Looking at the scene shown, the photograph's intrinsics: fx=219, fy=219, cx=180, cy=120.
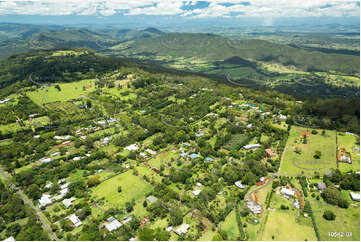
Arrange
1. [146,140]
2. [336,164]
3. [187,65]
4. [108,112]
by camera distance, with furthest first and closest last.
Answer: [187,65] → [108,112] → [146,140] → [336,164]

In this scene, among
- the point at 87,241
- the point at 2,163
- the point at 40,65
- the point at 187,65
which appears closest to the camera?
the point at 87,241

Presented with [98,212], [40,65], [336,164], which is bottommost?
[98,212]

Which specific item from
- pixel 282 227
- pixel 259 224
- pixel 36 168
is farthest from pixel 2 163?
pixel 282 227

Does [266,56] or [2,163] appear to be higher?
[266,56]

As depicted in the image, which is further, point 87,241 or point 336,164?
point 336,164

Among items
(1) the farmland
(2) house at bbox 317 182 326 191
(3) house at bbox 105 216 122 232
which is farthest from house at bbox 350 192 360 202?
(3) house at bbox 105 216 122 232

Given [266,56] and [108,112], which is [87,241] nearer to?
[108,112]

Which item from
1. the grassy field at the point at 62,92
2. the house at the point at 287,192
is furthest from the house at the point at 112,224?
the grassy field at the point at 62,92

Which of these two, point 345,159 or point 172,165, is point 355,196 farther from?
point 172,165
